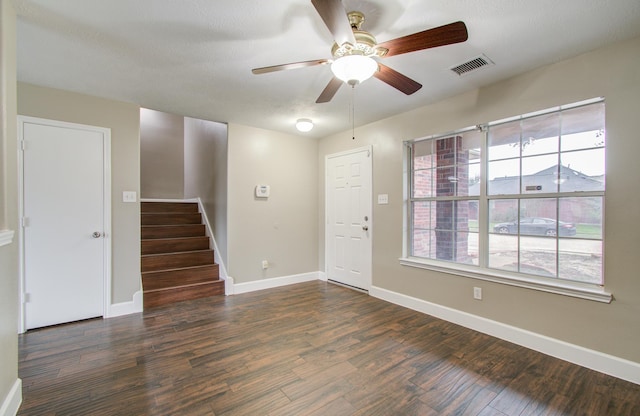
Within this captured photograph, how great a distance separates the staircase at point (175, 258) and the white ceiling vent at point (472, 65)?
12.3 feet

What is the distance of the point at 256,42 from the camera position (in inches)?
79.9

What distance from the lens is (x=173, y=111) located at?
11.5ft

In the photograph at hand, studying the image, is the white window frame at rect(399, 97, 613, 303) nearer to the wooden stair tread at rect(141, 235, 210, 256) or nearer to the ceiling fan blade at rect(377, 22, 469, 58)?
the ceiling fan blade at rect(377, 22, 469, 58)

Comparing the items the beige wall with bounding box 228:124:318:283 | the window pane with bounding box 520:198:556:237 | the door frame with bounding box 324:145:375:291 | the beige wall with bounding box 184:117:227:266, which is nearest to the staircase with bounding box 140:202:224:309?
the beige wall with bounding box 184:117:227:266

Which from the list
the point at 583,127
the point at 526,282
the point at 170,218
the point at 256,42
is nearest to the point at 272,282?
the point at 170,218

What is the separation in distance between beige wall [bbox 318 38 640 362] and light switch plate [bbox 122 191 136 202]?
3.42 metres

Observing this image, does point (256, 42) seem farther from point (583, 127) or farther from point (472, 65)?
point (583, 127)

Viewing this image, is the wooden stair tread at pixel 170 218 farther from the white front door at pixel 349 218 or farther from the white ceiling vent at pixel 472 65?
the white ceiling vent at pixel 472 65

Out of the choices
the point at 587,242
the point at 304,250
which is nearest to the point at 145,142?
the point at 304,250

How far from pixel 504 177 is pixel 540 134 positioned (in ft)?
1.50

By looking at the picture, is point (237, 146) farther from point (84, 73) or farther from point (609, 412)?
point (609, 412)

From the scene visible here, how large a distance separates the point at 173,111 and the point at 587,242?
4389 millimetres

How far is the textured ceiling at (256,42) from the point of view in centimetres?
169

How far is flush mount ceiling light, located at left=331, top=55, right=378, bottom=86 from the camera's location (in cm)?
172
